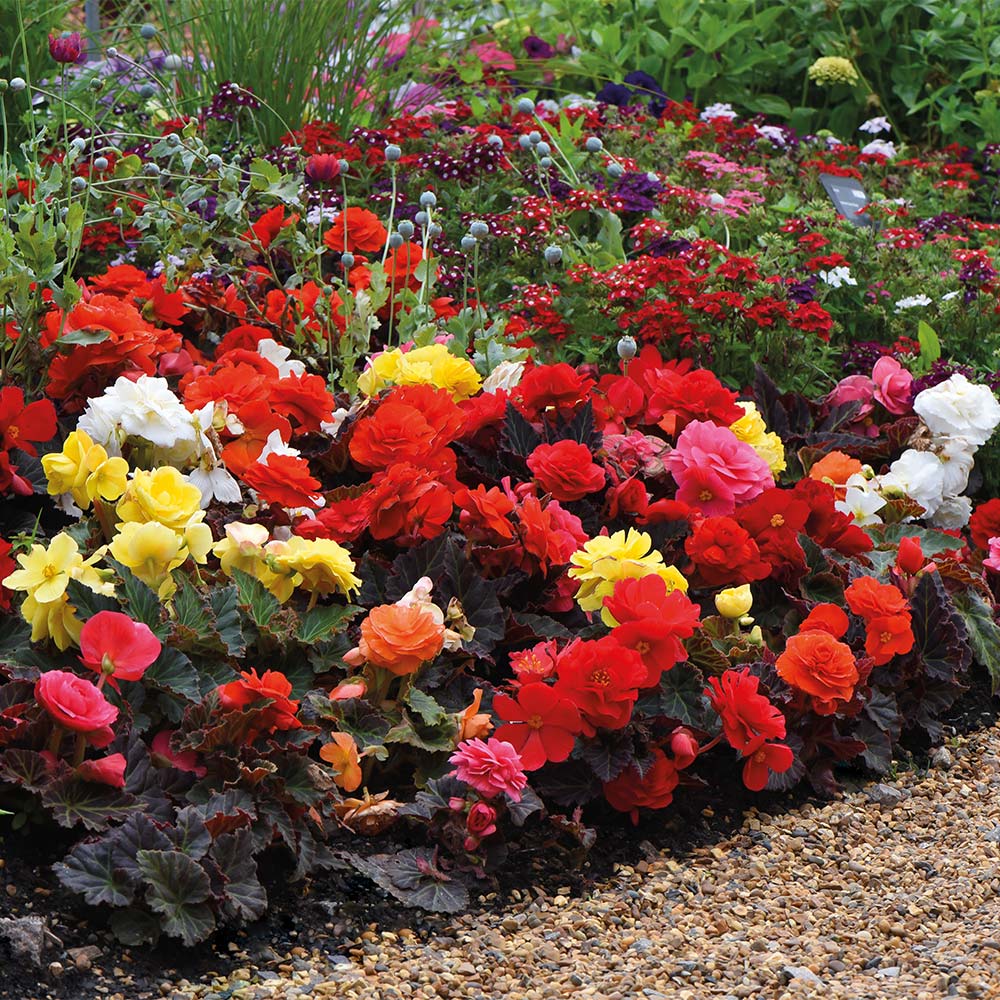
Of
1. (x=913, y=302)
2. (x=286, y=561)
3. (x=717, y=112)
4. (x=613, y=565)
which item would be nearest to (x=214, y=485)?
(x=286, y=561)

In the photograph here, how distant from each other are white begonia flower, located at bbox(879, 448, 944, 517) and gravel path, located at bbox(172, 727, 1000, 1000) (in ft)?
2.79

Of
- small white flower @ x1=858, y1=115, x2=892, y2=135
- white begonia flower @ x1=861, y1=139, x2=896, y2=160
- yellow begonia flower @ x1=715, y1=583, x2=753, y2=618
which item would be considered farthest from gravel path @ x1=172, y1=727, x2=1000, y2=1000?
small white flower @ x1=858, y1=115, x2=892, y2=135

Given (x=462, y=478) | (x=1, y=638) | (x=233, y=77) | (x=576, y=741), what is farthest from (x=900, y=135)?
(x=1, y=638)

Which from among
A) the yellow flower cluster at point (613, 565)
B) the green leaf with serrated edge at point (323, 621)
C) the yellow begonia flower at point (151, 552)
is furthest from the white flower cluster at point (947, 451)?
the yellow begonia flower at point (151, 552)

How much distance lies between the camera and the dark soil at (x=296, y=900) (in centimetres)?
189

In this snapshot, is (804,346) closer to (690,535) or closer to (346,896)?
(690,535)

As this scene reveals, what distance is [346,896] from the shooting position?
2.16 meters

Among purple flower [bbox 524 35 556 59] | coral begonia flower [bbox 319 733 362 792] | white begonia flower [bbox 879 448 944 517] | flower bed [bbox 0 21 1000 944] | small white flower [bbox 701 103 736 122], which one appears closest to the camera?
flower bed [bbox 0 21 1000 944]

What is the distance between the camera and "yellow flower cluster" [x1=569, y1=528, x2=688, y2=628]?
250 cm

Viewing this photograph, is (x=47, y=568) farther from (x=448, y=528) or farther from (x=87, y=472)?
(x=448, y=528)

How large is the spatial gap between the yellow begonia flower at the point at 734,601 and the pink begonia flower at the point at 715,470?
298 mm

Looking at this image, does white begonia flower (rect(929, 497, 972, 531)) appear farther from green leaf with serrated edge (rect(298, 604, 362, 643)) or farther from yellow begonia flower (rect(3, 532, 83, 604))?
yellow begonia flower (rect(3, 532, 83, 604))

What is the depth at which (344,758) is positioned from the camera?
2248 mm

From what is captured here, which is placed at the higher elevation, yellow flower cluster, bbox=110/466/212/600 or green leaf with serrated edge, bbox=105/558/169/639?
yellow flower cluster, bbox=110/466/212/600
